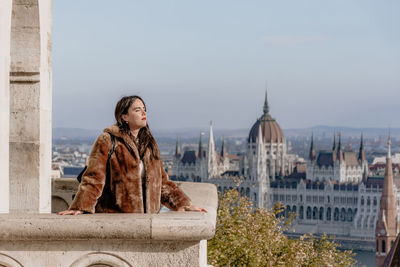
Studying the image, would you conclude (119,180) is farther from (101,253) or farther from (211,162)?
(211,162)

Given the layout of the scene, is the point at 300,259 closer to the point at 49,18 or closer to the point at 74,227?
the point at 49,18

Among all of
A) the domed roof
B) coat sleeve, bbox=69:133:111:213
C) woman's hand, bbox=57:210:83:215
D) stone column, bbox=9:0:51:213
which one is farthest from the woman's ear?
the domed roof

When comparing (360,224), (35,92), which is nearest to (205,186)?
(35,92)

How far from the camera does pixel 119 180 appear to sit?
9.88ft

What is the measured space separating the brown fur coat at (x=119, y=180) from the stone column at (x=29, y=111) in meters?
0.85

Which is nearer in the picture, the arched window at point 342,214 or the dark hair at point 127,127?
the dark hair at point 127,127

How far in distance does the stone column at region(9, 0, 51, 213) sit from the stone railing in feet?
4.13

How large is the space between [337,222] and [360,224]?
2.68 meters

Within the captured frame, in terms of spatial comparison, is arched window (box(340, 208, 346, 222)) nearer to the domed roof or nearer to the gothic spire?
the gothic spire

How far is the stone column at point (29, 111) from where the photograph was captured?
3830mm

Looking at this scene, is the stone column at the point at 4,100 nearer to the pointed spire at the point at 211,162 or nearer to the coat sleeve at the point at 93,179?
the coat sleeve at the point at 93,179

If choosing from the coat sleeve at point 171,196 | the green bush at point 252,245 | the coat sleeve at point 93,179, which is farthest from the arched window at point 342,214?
the coat sleeve at point 93,179

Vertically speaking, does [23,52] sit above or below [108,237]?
above

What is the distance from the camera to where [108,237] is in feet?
8.22
